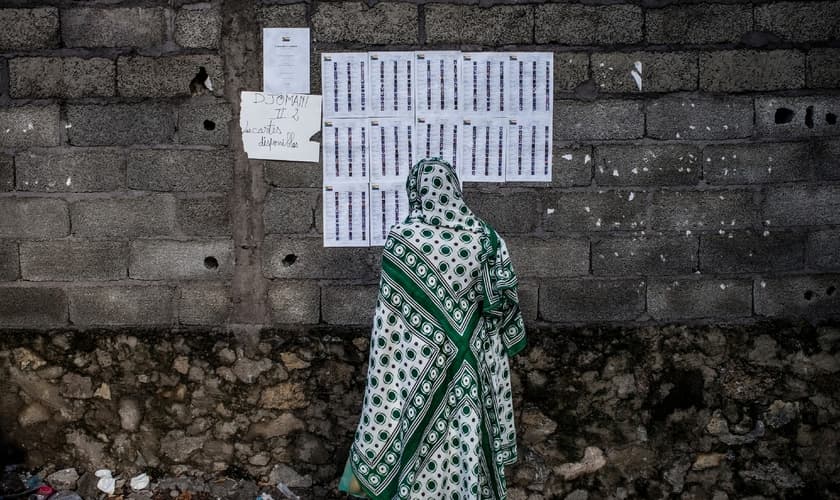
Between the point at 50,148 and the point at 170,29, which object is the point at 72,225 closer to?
the point at 50,148

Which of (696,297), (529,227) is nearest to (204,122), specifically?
(529,227)

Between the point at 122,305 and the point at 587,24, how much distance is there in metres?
2.52

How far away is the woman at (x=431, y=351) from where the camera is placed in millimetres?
2566

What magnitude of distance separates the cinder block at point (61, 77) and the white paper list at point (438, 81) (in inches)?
55.5

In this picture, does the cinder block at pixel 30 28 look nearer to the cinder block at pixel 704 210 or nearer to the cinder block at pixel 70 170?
the cinder block at pixel 70 170

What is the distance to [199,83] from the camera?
10.9 ft

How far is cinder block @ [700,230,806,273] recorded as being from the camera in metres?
3.40

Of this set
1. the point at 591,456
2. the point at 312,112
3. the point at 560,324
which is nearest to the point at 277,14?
the point at 312,112

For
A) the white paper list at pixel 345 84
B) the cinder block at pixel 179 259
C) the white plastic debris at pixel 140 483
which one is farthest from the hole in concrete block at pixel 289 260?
the white plastic debris at pixel 140 483

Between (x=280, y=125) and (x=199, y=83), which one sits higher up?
(x=199, y=83)

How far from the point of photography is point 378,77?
329 cm

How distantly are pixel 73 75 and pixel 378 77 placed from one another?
1.40 m

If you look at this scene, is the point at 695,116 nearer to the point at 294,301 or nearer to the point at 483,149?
the point at 483,149

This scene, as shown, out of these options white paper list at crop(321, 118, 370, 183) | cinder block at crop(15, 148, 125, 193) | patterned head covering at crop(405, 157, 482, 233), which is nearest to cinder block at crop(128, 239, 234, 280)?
cinder block at crop(15, 148, 125, 193)
